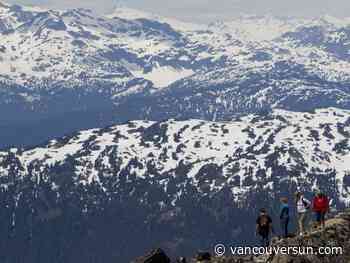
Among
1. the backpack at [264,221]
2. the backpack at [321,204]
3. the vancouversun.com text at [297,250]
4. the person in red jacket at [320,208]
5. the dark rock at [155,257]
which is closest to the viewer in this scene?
the vancouversun.com text at [297,250]

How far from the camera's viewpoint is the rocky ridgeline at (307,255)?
58.4 metres

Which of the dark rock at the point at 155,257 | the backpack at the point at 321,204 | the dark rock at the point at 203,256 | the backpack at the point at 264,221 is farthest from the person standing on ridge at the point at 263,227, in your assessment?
the dark rock at the point at 155,257

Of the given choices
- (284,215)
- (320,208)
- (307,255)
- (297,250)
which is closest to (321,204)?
(320,208)

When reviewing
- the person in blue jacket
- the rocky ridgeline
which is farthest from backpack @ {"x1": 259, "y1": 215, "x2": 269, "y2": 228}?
the person in blue jacket

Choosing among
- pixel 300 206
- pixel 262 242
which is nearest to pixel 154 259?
pixel 262 242

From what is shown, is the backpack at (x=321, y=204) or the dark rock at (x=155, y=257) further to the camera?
the backpack at (x=321, y=204)

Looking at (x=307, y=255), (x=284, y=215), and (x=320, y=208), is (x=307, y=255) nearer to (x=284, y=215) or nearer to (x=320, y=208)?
(x=320, y=208)

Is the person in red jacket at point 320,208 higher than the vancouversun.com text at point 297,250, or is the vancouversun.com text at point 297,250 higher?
the person in red jacket at point 320,208

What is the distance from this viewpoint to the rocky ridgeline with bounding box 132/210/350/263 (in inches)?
2298

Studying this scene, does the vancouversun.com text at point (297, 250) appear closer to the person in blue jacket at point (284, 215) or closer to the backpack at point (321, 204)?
the person in blue jacket at point (284, 215)

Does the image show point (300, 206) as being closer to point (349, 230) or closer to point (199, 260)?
point (349, 230)

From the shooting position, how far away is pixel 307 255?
5875 centimetres

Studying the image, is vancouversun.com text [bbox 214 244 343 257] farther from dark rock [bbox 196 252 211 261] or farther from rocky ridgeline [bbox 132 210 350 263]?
dark rock [bbox 196 252 211 261]

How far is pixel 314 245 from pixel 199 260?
931 centimetres
